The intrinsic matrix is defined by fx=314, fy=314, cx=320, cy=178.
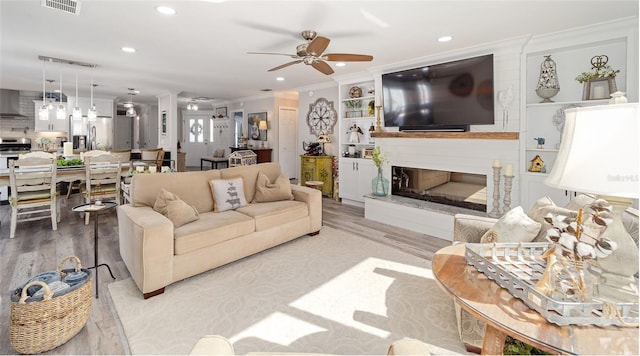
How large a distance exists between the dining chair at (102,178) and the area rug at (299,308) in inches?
103

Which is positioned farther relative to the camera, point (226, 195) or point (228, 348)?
point (226, 195)

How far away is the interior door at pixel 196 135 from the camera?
1227cm

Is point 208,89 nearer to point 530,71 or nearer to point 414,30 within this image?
point 414,30

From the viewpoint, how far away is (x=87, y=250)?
3605mm

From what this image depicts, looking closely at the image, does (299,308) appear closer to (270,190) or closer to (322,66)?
(270,190)

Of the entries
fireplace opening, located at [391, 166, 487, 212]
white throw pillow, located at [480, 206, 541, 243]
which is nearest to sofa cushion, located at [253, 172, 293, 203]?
fireplace opening, located at [391, 166, 487, 212]

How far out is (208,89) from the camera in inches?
305

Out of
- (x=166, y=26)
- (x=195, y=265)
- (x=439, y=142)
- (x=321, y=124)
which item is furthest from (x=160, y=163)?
(x=439, y=142)

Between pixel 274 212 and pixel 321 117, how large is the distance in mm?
3984

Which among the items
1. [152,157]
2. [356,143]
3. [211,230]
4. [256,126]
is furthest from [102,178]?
[256,126]

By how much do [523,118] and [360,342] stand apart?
3326 mm

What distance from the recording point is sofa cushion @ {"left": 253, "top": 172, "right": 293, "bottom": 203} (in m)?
4.07

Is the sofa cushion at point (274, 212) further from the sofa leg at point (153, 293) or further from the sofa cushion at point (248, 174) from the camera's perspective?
the sofa leg at point (153, 293)

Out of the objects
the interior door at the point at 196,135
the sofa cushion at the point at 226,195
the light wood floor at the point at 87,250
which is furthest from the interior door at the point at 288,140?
the sofa cushion at the point at 226,195
